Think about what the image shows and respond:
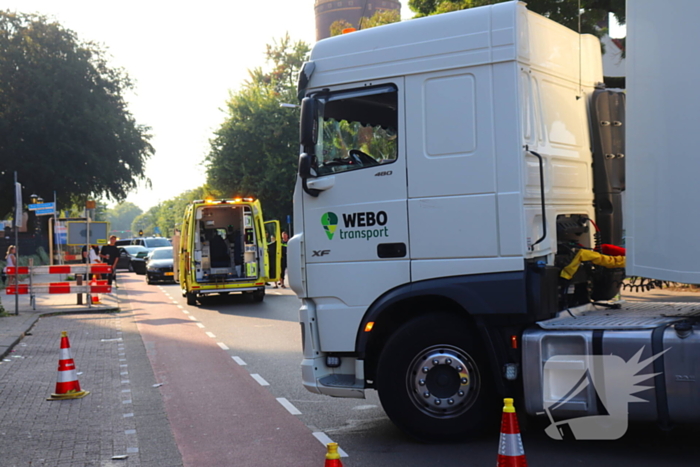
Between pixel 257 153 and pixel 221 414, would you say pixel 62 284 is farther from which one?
pixel 257 153

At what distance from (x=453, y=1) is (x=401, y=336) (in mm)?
13584

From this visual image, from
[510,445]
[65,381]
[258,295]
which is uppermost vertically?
[510,445]

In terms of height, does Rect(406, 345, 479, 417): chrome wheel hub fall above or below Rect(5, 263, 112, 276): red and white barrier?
below

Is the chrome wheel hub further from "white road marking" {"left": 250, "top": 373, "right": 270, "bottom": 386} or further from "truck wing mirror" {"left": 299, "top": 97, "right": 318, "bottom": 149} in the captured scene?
"white road marking" {"left": 250, "top": 373, "right": 270, "bottom": 386}

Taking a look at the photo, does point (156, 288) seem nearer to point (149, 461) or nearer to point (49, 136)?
point (49, 136)

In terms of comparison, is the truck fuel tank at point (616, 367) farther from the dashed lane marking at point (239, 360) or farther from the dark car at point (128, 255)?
the dark car at point (128, 255)

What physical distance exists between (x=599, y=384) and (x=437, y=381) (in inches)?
47.9

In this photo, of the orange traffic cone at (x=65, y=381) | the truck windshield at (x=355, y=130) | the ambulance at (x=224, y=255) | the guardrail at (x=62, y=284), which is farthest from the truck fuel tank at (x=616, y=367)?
the guardrail at (x=62, y=284)

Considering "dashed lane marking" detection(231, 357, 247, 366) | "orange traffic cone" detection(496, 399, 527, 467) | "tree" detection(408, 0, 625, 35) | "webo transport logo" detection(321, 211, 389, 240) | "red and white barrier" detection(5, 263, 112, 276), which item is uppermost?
"tree" detection(408, 0, 625, 35)

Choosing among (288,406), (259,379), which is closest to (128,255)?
(259,379)

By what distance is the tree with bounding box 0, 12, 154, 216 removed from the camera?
43.4 metres

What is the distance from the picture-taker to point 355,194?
6.55m

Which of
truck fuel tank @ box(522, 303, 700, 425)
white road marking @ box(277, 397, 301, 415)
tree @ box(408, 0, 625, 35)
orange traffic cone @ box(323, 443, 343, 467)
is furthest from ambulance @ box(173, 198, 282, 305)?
orange traffic cone @ box(323, 443, 343, 467)

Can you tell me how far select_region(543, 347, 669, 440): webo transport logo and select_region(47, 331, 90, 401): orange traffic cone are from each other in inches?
214
